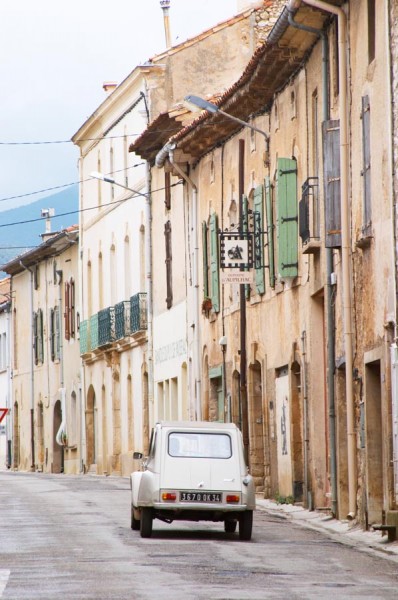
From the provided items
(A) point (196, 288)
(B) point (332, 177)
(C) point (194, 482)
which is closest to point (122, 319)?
(A) point (196, 288)

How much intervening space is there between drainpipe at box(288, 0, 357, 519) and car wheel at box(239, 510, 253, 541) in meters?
3.33

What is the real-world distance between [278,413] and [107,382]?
849 inches

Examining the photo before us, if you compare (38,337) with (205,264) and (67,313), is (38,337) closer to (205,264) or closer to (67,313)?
(67,313)

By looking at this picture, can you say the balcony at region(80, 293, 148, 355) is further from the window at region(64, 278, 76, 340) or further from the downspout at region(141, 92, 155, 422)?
the window at region(64, 278, 76, 340)

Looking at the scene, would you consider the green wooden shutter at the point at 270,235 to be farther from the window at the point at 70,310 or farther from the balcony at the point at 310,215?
the window at the point at 70,310

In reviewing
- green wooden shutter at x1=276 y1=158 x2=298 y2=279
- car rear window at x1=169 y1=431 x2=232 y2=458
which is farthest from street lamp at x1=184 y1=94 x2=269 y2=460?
car rear window at x1=169 y1=431 x2=232 y2=458

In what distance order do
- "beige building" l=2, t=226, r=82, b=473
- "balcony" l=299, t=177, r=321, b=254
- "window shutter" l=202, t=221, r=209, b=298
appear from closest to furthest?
"balcony" l=299, t=177, r=321, b=254, "window shutter" l=202, t=221, r=209, b=298, "beige building" l=2, t=226, r=82, b=473

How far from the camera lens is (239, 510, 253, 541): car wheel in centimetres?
2070

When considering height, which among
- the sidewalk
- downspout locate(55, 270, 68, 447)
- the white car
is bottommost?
the sidewalk

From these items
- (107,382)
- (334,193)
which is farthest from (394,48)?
(107,382)

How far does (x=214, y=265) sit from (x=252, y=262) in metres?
4.89

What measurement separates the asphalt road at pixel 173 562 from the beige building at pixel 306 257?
1.91 meters

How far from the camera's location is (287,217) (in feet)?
95.3

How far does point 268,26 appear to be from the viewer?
41.8 m
